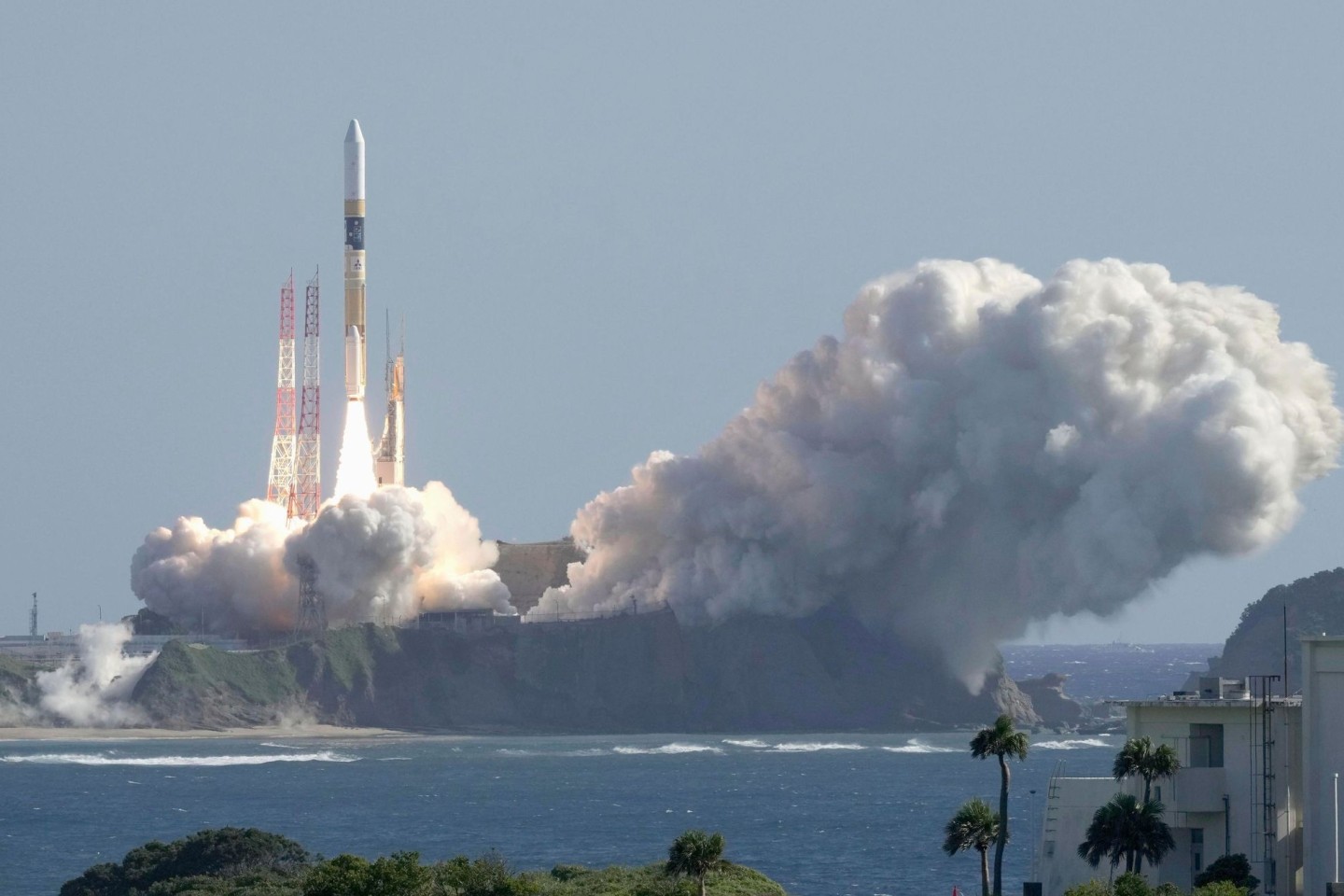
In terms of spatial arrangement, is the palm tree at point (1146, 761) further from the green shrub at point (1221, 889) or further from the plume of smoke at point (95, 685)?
the plume of smoke at point (95, 685)

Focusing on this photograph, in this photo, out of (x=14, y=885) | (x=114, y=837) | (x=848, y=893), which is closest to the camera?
(x=848, y=893)

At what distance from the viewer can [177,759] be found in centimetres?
17612

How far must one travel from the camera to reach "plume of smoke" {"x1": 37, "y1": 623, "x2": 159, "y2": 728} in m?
193

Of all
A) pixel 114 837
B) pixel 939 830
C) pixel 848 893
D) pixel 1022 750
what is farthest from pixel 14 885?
pixel 1022 750

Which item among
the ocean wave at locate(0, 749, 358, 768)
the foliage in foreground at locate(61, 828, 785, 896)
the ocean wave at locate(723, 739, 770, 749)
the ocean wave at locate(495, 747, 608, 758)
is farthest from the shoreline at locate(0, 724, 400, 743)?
the foliage in foreground at locate(61, 828, 785, 896)

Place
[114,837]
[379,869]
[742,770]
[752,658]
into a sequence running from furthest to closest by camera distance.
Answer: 1. [752,658]
2. [742,770]
3. [114,837]
4. [379,869]

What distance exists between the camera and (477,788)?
147375mm

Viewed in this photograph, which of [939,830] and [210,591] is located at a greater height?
[210,591]

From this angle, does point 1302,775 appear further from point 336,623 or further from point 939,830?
point 336,623

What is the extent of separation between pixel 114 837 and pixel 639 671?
253ft

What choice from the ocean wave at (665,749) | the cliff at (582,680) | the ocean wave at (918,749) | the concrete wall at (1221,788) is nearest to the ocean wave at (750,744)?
the ocean wave at (665,749)

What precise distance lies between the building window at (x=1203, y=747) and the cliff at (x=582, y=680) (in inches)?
5284

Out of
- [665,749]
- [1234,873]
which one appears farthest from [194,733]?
[1234,873]

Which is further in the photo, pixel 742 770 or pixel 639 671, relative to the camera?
pixel 639 671
